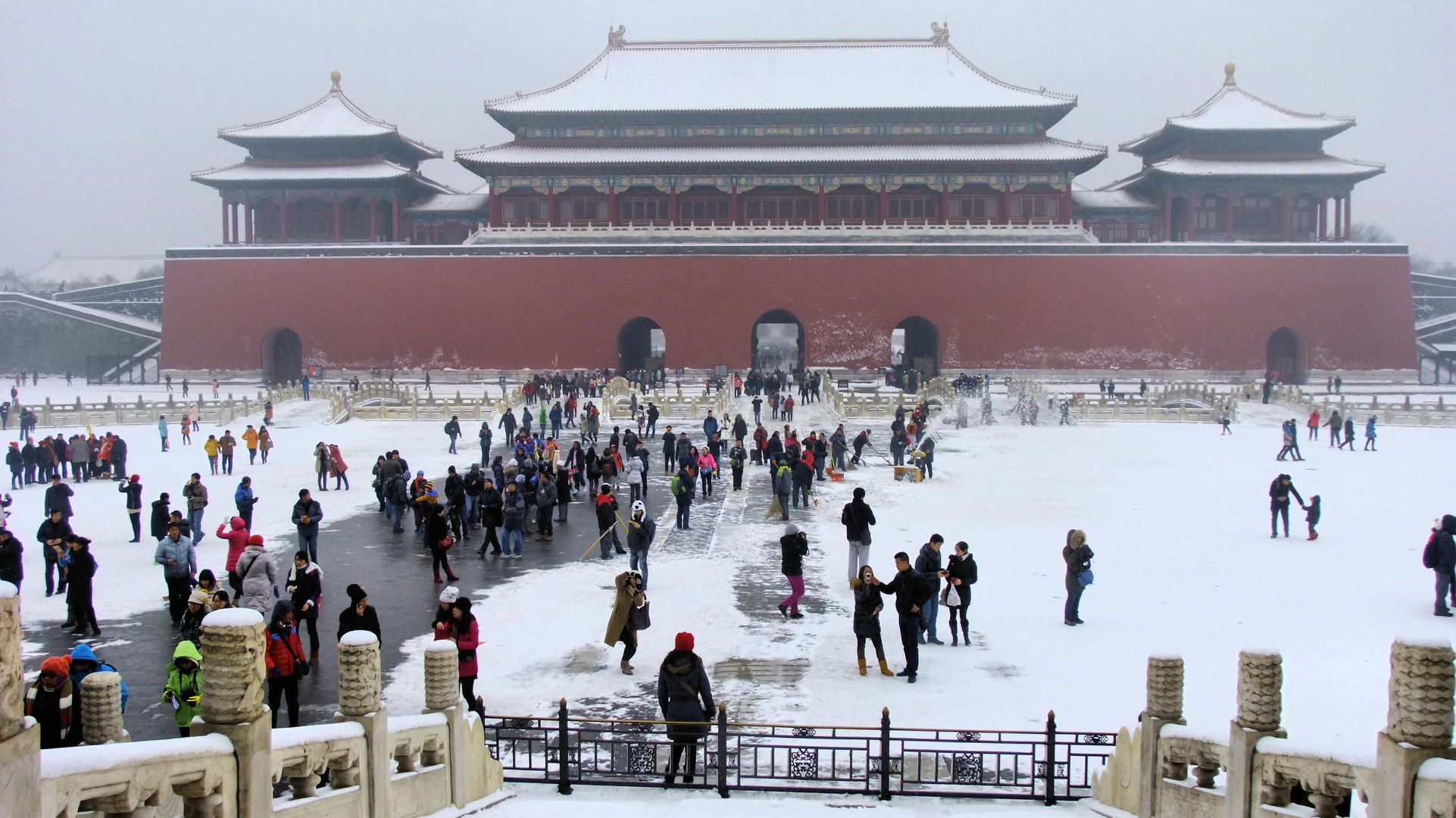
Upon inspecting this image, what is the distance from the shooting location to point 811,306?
1586 inches

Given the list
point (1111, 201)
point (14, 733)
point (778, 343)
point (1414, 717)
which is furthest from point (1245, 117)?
point (14, 733)

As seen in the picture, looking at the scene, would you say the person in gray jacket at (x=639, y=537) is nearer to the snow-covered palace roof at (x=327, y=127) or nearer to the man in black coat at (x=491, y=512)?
the man in black coat at (x=491, y=512)

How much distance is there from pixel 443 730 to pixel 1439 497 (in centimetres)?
1624

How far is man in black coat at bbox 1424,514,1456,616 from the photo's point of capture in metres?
9.91

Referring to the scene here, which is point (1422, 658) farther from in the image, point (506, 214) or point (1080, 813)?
point (506, 214)

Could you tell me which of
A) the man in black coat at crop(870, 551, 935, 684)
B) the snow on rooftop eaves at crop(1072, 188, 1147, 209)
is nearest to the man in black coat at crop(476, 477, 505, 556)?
the man in black coat at crop(870, 551, 935, 684)

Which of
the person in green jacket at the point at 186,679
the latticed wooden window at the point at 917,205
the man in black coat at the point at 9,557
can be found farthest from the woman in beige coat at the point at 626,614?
the latticed wooden window at the point at 917,205

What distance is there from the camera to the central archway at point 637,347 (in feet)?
136

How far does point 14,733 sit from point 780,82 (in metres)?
42.9

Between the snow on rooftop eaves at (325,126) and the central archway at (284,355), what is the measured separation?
25.2ft

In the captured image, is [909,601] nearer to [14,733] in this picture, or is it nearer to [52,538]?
[14,733]

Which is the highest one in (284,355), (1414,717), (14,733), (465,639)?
(284,355)

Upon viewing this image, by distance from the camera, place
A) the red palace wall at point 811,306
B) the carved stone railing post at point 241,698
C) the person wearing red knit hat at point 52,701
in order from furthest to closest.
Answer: the red palace wall at point 811,306 → the person wearing red knit hat at point 52,701 → the carved stone railing post at point 241,698

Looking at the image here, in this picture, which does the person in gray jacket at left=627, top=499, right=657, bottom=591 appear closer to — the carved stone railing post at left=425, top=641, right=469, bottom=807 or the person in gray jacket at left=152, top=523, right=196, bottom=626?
the person in gray jacket at left=152, top=523, right=196, bottom=626
